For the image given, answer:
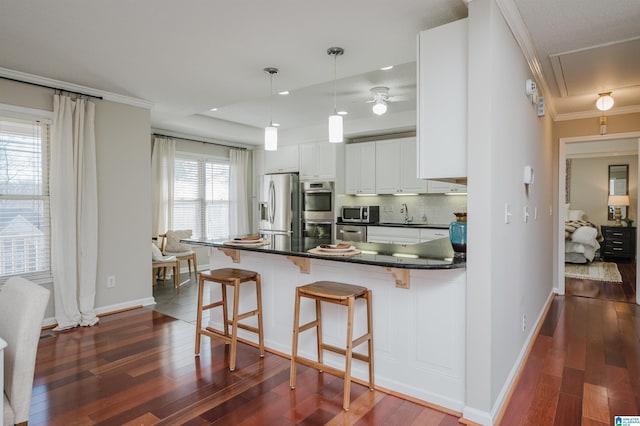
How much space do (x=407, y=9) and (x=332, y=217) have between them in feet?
13.2

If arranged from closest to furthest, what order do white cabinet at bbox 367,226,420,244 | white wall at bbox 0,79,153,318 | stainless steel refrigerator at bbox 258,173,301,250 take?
white wall at bbox 0,79,153,318, white cabinet at bbox 367,226,420,244, stainless steel refrigerator at bbox 258,173,301,250

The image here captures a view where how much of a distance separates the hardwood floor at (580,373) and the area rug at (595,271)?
212 cm

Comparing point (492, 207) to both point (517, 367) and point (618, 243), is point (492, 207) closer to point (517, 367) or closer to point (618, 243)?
point (517, 367)

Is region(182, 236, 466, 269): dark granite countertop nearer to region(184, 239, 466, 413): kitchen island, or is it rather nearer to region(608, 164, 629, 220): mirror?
region(184, 239, 466, 413): kitchen island

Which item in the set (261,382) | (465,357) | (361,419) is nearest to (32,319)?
(261,382)

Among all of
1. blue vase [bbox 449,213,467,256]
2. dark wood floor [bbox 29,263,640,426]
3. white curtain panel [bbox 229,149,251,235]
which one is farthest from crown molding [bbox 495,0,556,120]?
white curtain panel [bbox 229,149,251,235]

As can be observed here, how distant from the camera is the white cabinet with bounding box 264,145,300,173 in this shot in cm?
656

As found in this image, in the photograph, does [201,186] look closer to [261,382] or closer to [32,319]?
[261,382]

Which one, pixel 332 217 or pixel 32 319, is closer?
pixel 32 319

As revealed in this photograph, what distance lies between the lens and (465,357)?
7.02 ft

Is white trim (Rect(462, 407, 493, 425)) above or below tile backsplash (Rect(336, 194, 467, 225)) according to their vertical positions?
below

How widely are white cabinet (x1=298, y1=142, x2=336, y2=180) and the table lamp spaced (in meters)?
6.41

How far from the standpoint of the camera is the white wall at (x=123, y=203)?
13.2ft

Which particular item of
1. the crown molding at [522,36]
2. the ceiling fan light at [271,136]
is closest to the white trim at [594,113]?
the crown molding at [522,36]
